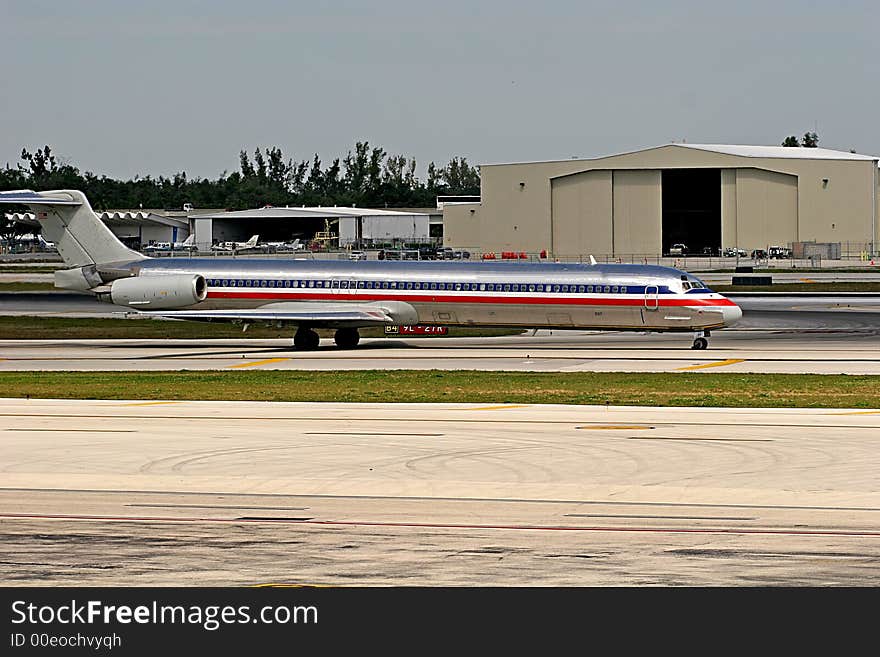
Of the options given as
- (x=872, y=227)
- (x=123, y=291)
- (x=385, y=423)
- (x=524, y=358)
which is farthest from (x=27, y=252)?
(x=385, y=423)

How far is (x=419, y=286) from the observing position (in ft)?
149

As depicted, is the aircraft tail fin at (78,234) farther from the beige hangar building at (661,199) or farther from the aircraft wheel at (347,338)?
the beige hangar building at (661,199)

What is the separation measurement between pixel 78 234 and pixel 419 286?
542 inches

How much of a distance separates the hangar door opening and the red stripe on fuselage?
88.9m

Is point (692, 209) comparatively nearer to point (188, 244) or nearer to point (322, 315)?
point (188, 244)

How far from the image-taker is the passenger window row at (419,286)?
43969 mm

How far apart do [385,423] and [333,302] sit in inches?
883

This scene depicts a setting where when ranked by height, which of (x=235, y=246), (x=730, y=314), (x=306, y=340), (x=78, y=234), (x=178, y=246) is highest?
(x=78, y=234)

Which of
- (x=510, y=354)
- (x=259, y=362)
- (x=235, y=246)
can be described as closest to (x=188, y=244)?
(x=235, y=246)

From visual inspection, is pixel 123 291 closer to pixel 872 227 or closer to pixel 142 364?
pixel 142 364

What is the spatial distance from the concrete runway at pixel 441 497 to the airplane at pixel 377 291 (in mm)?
17933

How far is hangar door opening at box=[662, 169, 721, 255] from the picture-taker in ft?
437

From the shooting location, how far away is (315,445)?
21.4 metres

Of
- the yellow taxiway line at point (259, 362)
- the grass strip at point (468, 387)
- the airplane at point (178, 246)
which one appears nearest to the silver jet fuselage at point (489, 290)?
the yellow taxiway line at point (259, 362)
